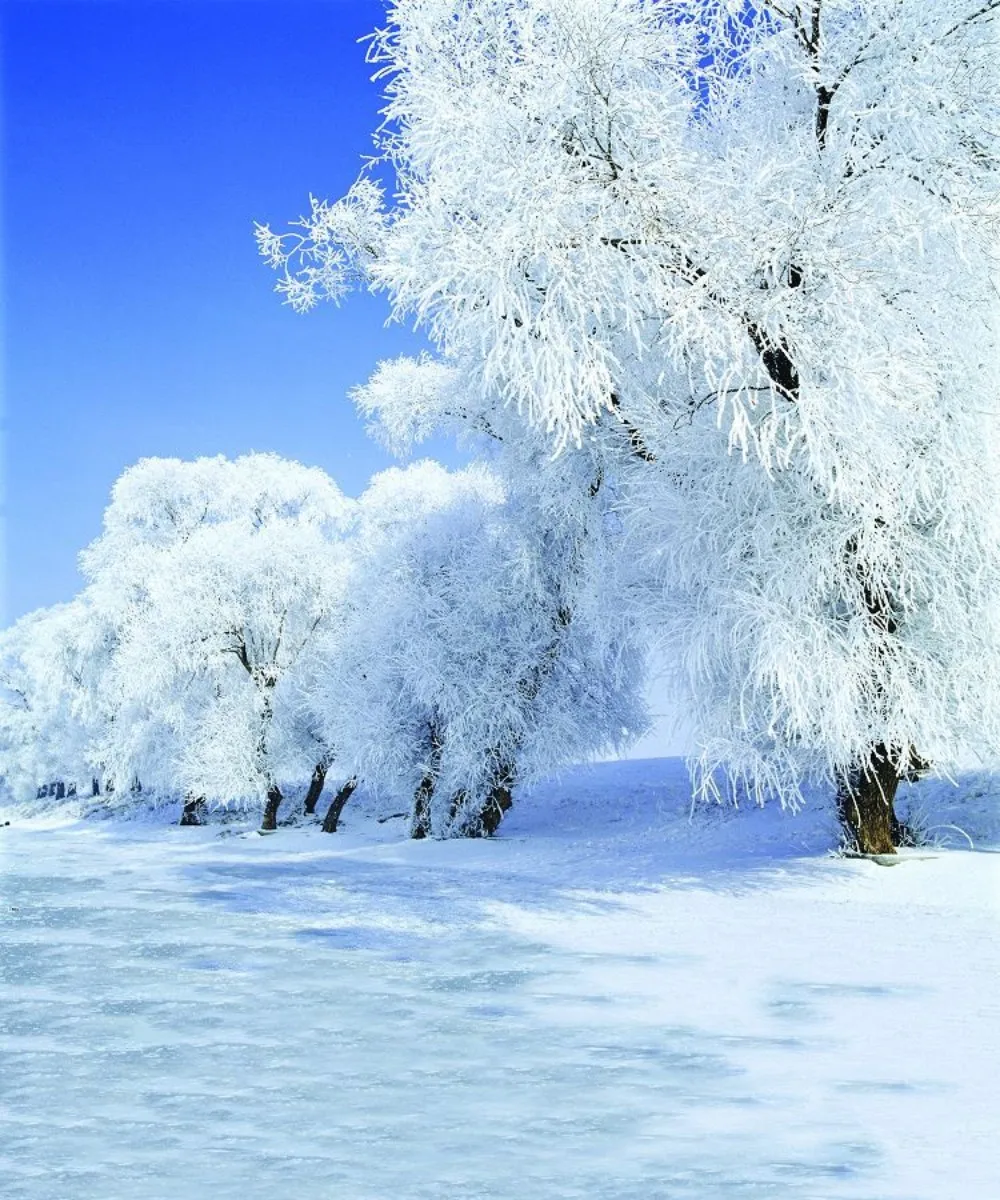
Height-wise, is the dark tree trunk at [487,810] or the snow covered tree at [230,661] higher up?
the snow covered tree at [230,661]

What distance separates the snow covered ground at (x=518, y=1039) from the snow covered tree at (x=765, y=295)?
2.15 metres

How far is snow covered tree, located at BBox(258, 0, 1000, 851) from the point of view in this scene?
9398 millimetres

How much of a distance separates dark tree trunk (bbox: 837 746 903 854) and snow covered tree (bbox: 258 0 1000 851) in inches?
14.4

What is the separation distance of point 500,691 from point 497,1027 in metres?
13.3

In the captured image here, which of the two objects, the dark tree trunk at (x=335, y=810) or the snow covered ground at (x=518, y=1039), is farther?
the dark tree trunk at (x=335, y=810)

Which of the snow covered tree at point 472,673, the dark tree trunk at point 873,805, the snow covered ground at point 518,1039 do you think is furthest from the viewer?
the snow covered tree at point 472,673

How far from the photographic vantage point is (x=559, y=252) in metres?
9.19

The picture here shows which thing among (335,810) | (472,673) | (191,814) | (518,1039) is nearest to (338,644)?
(335,810)

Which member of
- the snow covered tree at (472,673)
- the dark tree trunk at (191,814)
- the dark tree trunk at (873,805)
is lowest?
the dark tree trunk at (191,814)

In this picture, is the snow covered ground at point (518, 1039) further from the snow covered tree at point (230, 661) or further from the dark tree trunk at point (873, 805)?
the snow covered tree at point (230, 661)

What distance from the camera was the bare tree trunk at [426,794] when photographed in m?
20.5

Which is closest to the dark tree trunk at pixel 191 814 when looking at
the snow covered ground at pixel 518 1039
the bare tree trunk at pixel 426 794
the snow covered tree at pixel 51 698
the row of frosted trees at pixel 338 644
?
the row of frosted trees at pixel 338 644

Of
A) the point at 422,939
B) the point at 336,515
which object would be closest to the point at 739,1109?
the point at 422,939

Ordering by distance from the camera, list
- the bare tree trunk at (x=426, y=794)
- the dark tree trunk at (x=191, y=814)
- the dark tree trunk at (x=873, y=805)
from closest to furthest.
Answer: the dark tree trunk at (x=873, y=805)
the bare tree trunk at (x=426, y=794)
the dark tree trunk at (x=191, y=814)
